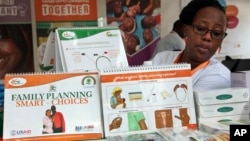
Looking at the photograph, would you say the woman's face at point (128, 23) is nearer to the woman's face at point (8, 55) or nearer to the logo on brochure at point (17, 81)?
the woman's face at point (8, 55)

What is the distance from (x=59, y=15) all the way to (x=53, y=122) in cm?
182

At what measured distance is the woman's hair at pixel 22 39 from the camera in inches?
90.8

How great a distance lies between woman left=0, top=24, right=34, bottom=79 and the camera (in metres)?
2.31

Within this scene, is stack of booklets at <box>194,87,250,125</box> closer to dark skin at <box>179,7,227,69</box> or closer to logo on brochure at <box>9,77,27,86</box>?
dark skin at <box>179,7,227,69</box>

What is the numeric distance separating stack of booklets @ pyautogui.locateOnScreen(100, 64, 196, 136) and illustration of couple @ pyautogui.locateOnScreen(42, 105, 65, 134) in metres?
0.11

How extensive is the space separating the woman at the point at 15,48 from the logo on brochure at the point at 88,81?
1750mm

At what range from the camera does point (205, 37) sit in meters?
1.02

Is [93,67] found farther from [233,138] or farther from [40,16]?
[40,16]

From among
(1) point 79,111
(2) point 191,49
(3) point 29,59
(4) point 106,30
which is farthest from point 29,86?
(3) point 29,59

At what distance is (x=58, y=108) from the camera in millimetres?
724

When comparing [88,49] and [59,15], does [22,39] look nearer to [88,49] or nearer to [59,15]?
[59,15]

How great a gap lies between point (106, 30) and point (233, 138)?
2.07ft

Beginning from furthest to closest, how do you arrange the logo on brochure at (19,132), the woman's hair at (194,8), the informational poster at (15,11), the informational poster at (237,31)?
the informational poster at (237,31) < the informational poster at (15,11) < the woman's hair at (194,8) < the logo on brochure at (19,132)

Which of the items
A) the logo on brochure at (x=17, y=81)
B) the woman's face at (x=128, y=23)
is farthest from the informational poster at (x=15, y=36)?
the logo on brochure at (x=17, y=81)
